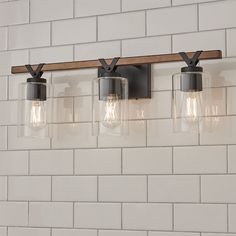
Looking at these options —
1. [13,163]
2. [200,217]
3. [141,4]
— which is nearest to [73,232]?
[13,163]

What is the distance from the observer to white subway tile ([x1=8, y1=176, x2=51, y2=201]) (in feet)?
6.29

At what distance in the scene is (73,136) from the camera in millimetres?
1888

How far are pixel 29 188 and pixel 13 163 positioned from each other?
10 cm

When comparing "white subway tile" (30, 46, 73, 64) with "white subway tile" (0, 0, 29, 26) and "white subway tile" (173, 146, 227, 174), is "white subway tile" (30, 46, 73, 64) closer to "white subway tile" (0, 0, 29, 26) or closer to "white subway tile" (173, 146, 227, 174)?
"white subway tile" (0, 0, 29, 26)

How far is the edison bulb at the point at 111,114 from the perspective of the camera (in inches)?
68.2

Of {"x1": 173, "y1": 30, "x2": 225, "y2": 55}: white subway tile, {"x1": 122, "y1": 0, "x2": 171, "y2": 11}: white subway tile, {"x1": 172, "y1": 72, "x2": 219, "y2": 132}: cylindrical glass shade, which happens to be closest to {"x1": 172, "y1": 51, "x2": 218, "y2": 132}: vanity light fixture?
{"x1": 172, "y1": 72, "x2": 219, "y2": 132}: cylindrical glass shade

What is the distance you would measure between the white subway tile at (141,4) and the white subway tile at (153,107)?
272 mm

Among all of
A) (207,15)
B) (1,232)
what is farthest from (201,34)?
(1,232)

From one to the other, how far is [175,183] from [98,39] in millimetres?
523

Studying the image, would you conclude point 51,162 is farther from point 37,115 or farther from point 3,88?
point 3,88

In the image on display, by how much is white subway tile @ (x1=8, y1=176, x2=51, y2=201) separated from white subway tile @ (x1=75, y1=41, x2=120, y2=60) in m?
0.42

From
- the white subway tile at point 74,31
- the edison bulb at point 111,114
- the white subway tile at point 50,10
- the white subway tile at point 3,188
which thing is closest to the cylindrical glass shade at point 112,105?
the edison bulb at point 111,114

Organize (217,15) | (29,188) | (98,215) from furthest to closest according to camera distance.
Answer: (29,188) < (98,215) < (217,15)

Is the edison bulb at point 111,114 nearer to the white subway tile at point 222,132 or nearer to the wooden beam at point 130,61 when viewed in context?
the wooden beam at point 130,61
